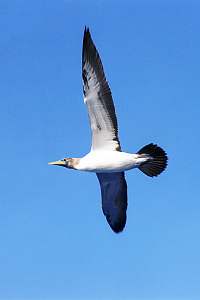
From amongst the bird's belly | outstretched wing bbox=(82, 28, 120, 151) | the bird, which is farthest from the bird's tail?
outstretched wing bbox=(82, 28, 120, 151)

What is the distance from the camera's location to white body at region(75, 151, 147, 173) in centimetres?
1725

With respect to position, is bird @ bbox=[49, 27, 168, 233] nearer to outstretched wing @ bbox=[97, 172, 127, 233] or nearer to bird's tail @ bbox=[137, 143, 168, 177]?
bird's tail @ bbox=[137, 143, 168, 177]

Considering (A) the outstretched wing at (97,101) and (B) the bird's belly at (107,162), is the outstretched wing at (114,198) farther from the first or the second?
(A) the outstretched wing at (97,101)

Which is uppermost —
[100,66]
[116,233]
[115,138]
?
[100,66]

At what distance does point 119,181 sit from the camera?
19.0 metres

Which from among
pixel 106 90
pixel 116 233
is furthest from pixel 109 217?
pixel 106 90

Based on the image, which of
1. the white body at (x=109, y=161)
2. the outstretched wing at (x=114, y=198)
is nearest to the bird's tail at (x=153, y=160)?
the white body at (x=109, y=161)

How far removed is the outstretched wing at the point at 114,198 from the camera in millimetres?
18938

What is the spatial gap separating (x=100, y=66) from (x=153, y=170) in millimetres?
2767

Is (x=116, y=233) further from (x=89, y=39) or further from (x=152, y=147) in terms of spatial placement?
(x=89, y=39)

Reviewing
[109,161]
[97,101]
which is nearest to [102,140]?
[109,161]

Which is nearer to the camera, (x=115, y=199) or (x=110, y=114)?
(x=110, y=114)

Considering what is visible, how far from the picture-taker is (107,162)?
17359mm

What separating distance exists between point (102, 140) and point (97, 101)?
974mm
